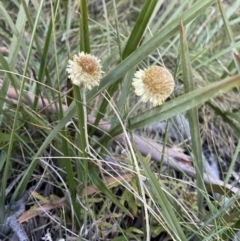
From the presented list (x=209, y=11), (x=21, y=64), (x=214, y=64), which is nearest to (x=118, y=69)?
(x=21, y=64)

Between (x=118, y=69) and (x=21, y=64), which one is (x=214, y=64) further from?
(x=118, y=69)

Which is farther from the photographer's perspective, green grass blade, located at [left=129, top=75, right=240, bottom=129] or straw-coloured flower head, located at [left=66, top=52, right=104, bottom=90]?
straw-coloured flower head, located at [left=66, top=52, right=104, bottom=90]

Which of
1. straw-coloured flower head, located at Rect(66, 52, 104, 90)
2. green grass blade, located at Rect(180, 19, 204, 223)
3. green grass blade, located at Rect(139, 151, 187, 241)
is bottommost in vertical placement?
green grass blade, located at Rect(139, 151, 187, 241)

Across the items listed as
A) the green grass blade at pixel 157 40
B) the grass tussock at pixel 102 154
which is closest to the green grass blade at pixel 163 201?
the grass tussock at pixel 102 154

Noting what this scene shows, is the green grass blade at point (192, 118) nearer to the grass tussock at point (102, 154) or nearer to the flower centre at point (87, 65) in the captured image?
the grass tussock at point (102, 154)

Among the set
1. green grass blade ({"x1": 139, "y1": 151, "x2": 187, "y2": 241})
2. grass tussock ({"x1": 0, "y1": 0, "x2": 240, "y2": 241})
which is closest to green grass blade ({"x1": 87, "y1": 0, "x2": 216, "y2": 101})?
Answer: grass tussock ({"x1": 0, "y1": 0, "x2": 240, "y2": 241})

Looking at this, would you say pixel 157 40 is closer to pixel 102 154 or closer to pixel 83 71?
pixel 83 71

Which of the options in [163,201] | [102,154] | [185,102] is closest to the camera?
[185,102]

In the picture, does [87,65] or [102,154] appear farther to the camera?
[102,154]

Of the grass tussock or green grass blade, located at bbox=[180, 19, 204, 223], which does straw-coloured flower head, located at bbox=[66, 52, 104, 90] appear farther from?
green grass blade, located at bbox=[180, 19, 204, 223]

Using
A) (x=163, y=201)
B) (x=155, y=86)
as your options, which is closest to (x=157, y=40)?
(x=155, y=86)
